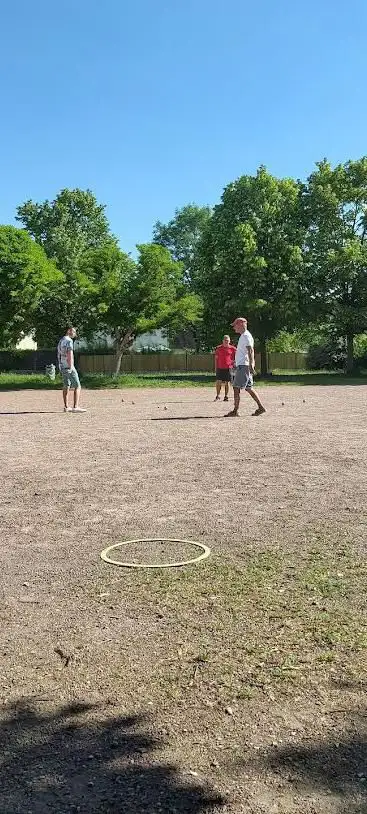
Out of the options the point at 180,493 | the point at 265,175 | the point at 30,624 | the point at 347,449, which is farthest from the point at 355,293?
the point at 30,624

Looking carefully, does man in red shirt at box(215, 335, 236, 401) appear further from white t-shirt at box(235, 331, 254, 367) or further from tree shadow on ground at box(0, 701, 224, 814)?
tree shadow on ground at box(0, 701, 224, 814)

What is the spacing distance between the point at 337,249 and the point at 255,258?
6.66 meters

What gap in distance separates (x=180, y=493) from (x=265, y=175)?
4146 centimetres

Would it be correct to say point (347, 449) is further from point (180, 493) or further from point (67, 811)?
point (67, 811)

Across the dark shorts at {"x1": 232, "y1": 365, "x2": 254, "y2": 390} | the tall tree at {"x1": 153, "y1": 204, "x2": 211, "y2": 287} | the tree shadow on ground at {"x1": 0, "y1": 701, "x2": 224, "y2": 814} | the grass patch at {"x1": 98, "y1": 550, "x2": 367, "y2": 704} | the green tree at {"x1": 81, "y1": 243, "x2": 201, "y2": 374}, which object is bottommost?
the tree shadow on ground at {"x1": 0, "y1": 701, "x2": 224, "y2": 814}

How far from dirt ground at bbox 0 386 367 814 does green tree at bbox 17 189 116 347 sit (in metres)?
31.8

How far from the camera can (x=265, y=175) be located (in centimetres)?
4553

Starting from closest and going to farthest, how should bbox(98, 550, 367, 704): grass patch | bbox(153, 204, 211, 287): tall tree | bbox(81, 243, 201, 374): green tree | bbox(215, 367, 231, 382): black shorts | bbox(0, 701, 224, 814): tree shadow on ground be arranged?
bbox(0, 701, 224, 814): tree shadow on ground → bbox(98, 550, 367, 704): grass patch → bbox(215, 367, 231, 382): black shorts → bbox(81, 243, 201, 374): green tree → bbox(153, 204, 211, 287): tall tree

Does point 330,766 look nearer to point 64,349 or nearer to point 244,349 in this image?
point 244,349

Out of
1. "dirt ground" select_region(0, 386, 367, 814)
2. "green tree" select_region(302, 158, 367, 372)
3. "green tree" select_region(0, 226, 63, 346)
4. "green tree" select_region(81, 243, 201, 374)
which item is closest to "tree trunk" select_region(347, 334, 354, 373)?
"green tree" select_region(302, 158, 367, 372)

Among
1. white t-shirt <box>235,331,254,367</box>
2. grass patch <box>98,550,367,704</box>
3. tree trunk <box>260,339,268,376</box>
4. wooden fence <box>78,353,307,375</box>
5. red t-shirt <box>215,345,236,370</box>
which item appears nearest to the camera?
grass patch <box>98,550,367,704</box>

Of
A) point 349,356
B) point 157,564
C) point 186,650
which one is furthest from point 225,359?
point 349,356

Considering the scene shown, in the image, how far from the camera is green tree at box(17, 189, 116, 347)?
40.2m

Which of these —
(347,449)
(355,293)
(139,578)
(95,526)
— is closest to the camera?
(139,578)
